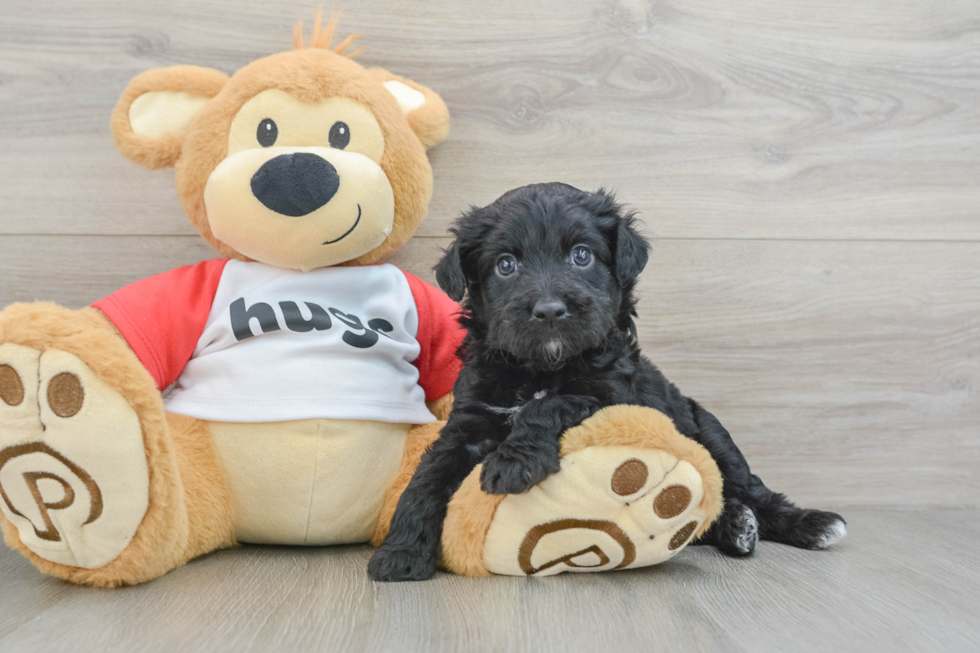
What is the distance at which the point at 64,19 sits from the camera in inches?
79.1

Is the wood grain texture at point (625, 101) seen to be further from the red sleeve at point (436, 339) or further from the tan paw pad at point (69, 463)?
the tan paw pad at point (69, 463)

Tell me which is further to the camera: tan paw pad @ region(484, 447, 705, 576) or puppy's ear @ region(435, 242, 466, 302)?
puppy's ear @ region(435, 242, 466, 302)

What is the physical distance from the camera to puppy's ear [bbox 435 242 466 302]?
60.6 inches

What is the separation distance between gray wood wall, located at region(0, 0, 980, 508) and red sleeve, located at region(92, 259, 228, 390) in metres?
0.40

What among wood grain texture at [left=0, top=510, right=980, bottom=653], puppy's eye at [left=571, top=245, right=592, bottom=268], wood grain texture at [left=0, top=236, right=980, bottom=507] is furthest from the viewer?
wood grain texture at [left=0, top=236, right=980, bottom=507]

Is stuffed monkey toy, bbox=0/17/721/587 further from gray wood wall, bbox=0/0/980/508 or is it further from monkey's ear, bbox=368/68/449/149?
gray wood wall, bbox=0/0/980/508

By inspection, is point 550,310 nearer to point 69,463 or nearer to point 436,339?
point 436,339

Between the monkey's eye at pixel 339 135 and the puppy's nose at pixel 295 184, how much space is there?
0.33 feet

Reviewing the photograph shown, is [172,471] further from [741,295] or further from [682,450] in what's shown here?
[741,295]

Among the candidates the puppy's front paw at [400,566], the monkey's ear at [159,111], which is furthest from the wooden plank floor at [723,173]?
the puppy's front paw at [400,566]

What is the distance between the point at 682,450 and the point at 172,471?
0.97m

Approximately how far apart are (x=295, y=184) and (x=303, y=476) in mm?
621

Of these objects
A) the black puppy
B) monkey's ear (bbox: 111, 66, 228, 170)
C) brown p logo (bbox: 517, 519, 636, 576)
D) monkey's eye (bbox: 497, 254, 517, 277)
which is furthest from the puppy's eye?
monkey's ear (bbox: 111, 66, 228, 170)

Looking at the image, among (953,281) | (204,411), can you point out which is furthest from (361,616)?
(953,281)
